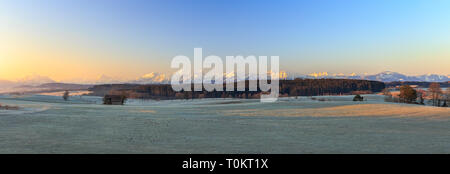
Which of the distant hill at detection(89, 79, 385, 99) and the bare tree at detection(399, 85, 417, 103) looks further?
the distant hill at detection(89, 79, 385, 99)

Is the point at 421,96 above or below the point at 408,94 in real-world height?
below

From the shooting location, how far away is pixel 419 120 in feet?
58.4

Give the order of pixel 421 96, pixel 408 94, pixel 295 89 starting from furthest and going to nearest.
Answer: pixel 295 89 < pixel 421 96 < pixel 408 94

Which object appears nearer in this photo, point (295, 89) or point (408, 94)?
point (408, 94)

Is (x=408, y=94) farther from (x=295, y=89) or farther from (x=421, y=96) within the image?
(x=295, y=89)

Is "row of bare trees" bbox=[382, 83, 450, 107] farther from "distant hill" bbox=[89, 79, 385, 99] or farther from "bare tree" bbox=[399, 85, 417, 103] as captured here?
"distant hill" bbox=[89, 79, 385, 99]

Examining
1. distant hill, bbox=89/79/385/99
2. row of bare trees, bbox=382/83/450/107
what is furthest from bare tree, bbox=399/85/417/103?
distant hill, bbox=89/79/385/99

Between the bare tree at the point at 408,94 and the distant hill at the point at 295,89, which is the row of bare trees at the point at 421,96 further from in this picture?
the distant hill at the point at 295,89

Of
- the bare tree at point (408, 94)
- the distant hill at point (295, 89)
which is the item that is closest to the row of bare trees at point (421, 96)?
the bare tree at point (408, 94)

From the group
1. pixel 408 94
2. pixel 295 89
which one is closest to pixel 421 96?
pixel 408 94

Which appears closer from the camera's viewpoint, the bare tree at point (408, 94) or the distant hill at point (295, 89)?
the bare tree at point (408, 94)

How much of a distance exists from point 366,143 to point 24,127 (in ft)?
48.0

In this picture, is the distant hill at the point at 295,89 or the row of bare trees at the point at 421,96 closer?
the row of bare trees at the point at 421,96
